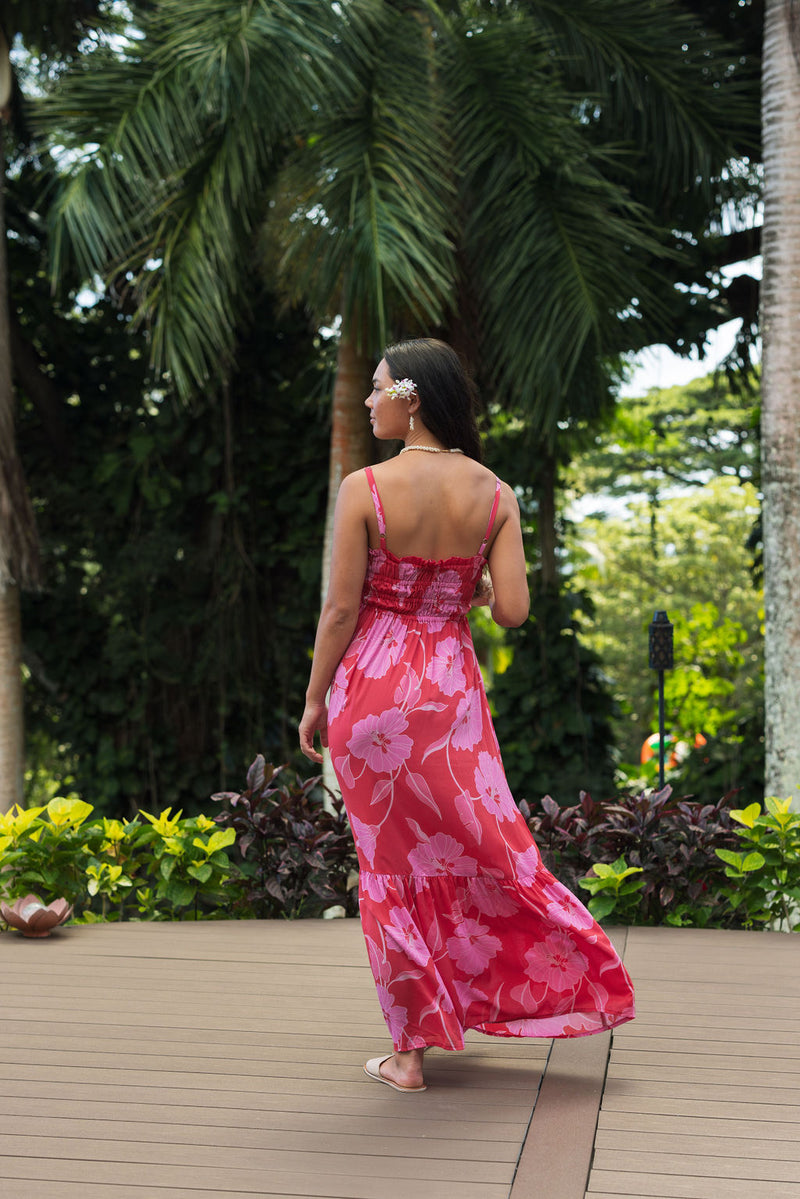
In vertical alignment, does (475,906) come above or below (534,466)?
below

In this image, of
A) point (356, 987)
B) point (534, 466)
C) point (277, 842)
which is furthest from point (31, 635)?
point (356, 987)

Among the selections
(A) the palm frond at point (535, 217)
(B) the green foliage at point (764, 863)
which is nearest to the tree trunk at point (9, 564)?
(A) the palm frond at point (535, 217)

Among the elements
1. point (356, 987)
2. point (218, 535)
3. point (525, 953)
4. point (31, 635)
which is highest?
point (218, 535)

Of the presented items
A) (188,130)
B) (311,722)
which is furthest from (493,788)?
(188,130)

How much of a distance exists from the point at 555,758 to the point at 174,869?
13.3ft

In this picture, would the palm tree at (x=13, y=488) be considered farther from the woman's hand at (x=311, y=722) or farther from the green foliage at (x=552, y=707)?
the woman's hand at (x=311, y=722)

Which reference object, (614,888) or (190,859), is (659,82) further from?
(190,859)

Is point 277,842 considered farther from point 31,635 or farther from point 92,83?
point 31,635

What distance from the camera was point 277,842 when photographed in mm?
4016

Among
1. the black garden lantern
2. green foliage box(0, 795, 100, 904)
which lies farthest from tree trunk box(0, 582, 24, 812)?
the black garden lantern

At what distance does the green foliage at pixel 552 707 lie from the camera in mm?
7461

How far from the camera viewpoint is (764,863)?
3.69 metres

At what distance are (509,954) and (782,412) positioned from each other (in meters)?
3.24

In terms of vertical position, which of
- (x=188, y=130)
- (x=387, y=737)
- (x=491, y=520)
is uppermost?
(x=188, y=130)
